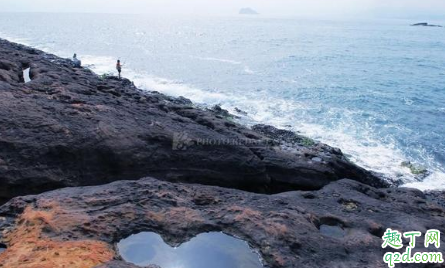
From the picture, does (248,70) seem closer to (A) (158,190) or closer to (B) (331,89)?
(B) (331,89)

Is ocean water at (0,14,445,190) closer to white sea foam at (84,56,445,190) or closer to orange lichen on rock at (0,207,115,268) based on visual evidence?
white sea foam at (84,56,445,190)

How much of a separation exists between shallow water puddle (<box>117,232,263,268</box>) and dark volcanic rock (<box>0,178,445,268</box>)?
15cm

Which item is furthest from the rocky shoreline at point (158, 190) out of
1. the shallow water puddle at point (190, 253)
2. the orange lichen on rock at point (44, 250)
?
the shallow water puddle at point (190, 253)

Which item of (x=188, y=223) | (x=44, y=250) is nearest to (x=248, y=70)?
(x=188, y=223)

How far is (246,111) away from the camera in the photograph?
2998cm

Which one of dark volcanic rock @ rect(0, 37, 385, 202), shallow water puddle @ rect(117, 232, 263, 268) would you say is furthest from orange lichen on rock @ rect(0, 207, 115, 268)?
dark volcanic rock @ rect(0, 37, 385, 202)

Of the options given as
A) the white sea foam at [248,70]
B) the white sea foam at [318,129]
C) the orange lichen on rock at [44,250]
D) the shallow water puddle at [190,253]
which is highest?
the white sea foam at [248,70]

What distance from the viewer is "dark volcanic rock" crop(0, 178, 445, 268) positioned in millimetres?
6211

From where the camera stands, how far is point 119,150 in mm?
10453

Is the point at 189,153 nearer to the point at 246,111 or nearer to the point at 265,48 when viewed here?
the point at 246,111

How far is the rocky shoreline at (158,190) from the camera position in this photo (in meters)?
6.69

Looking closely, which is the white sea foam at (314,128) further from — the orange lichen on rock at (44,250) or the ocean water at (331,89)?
the orange lichen on rock at (44,250)

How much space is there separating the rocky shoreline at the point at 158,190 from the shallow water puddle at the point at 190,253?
6.2 inches

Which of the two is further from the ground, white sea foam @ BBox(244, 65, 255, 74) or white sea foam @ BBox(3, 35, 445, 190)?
white sea foam @ BBox(244, 65, 255, 74)
